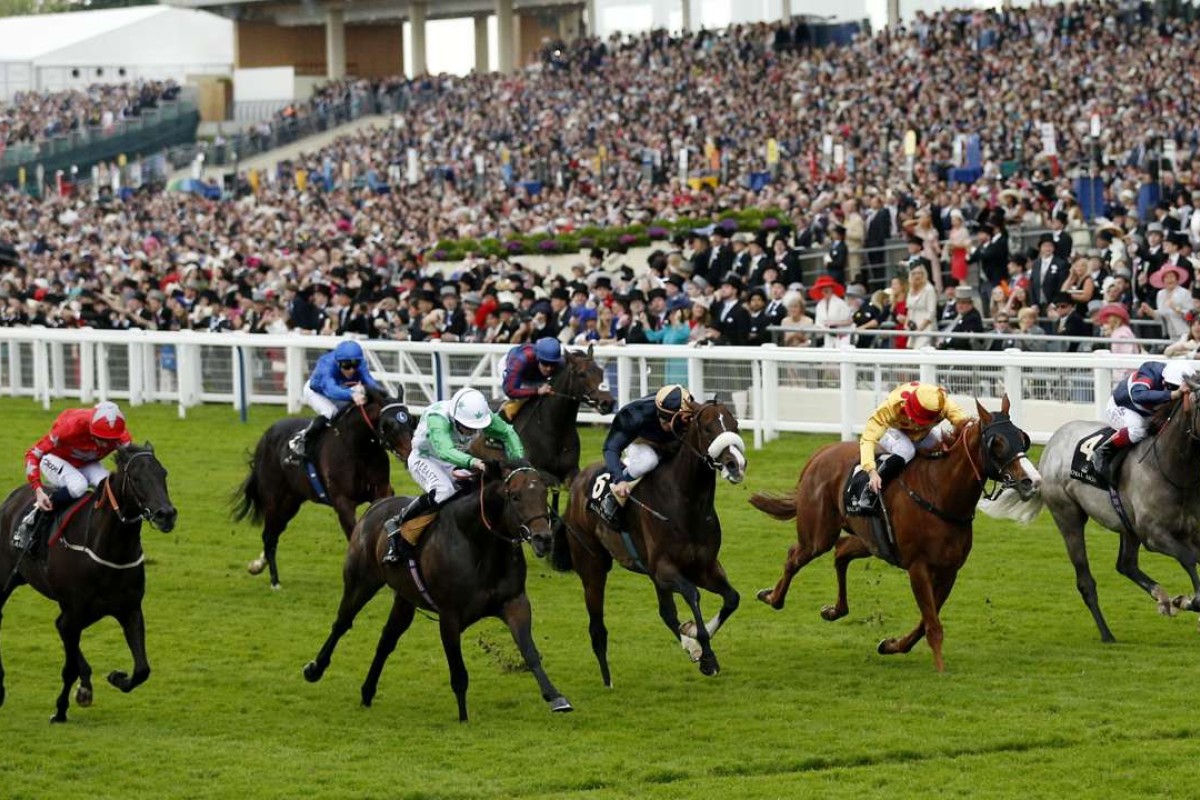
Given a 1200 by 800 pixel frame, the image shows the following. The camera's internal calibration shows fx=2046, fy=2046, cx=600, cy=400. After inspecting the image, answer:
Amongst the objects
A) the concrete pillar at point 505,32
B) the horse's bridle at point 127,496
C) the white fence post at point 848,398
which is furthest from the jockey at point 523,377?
the concrete pillar at point 505,32

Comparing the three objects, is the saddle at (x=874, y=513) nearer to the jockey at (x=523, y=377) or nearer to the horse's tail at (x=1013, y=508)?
the horse's tail at (x=1013, y=508)

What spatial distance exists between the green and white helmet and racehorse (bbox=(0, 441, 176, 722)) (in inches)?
51.8

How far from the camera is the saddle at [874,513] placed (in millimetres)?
9812

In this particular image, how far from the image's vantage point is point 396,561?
29.8ft

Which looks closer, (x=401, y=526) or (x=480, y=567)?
(x=480, y=567)

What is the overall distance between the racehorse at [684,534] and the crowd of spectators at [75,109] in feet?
145

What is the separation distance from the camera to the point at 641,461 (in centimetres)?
976

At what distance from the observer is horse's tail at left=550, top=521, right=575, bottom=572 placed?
10102mm

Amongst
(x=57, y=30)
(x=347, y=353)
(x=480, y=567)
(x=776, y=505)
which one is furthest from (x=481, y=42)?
(x=480, y=567)

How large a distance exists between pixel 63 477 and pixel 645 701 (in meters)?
2.92

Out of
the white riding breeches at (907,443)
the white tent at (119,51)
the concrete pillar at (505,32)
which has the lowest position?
the white riding breeches at (907,443)

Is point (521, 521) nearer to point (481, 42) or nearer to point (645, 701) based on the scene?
point (645, 701)

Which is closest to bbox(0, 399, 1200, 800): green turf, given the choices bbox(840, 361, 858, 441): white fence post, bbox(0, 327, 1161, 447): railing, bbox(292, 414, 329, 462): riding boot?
bbox(292, 414, 329, 462): riding boot

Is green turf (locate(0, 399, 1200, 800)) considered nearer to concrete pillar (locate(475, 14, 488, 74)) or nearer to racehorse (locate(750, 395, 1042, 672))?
racehorse (locate(750, 395, 1042, 672))
